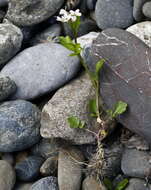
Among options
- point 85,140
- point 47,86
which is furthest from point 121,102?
point 47,86

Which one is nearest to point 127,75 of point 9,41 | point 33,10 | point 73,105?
point 73,105

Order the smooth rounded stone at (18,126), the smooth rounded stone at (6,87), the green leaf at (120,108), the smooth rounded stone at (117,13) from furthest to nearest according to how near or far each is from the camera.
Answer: the smooth rounded stone at (117,13) < the smooth rounded stone at (6,87) < the smooth rounded stone at (18,126) < the green leaf at (120,108)

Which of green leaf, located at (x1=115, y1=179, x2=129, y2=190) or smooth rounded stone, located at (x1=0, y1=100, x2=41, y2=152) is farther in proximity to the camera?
smooth rounded stone, located at (x1=0, y1=100, x2=41, y2=152)

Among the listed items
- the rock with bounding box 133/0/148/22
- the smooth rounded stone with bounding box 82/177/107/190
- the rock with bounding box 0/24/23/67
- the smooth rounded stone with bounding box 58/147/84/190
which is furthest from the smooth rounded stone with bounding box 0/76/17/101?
the rock with bounding box 133/0/148/22

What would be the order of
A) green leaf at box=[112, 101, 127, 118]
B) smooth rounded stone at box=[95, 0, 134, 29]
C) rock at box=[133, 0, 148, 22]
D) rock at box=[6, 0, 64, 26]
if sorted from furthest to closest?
rock at box=[6, 0, 64, 26]
smooth rounded stone at box=[95, 0, 134, 29]
rock at box=[133, 0, 148, 22]
green leaf at box=[112, 101, 127, 118]

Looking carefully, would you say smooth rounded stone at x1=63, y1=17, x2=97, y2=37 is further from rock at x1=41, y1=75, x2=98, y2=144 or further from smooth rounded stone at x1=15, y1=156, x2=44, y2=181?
smooth rounded stone at x1=15, y1=156, x2=44, y2=181

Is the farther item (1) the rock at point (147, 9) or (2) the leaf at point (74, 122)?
(1) the rock at point (147, 9)

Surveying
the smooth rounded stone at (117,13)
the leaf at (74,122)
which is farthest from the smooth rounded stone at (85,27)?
the leaf at (74,122)

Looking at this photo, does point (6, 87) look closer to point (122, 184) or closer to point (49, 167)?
point (49, 167)

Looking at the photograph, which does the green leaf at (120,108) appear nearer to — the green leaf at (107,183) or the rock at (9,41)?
the green leaf at (107,183)
